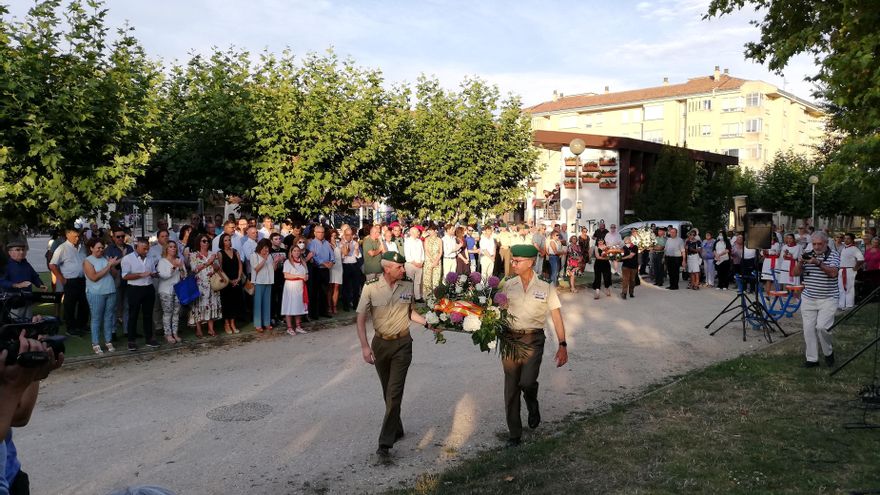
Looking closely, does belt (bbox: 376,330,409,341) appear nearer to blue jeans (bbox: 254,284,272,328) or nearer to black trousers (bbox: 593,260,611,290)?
blue jeans (bbox: 254,284,272,328)

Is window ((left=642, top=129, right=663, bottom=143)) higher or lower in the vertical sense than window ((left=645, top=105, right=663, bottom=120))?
lower

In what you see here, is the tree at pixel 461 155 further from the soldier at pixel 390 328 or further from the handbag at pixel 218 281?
the soldier at pixel 390 328

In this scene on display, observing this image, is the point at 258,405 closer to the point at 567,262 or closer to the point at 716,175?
the point at 567,262

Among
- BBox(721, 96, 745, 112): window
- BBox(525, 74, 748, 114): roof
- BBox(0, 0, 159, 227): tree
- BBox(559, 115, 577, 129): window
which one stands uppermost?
BBox(525, 74, 748, 114): roof

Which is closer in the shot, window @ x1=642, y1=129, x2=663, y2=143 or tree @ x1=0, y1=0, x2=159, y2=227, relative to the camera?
tree @ x1=0, y1=0, x2=159, y2=227

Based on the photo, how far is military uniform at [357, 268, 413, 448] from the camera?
6.53 meters

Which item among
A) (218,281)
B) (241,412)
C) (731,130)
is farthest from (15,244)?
(731,130)

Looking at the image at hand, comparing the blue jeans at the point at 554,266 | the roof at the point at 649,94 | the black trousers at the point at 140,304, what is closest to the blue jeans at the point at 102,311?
the black trousers at the point at 140,304

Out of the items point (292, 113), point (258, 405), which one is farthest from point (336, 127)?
point (258, 405)

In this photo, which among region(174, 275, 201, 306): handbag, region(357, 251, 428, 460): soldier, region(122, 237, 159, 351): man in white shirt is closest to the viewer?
region(357, 251, 428, 460): soldier

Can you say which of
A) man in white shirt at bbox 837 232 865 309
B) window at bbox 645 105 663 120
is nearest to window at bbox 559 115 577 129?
window at bbox 645 105 663 120

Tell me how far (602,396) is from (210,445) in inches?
181

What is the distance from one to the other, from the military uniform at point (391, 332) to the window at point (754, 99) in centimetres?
6839

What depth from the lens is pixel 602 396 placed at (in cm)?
848
